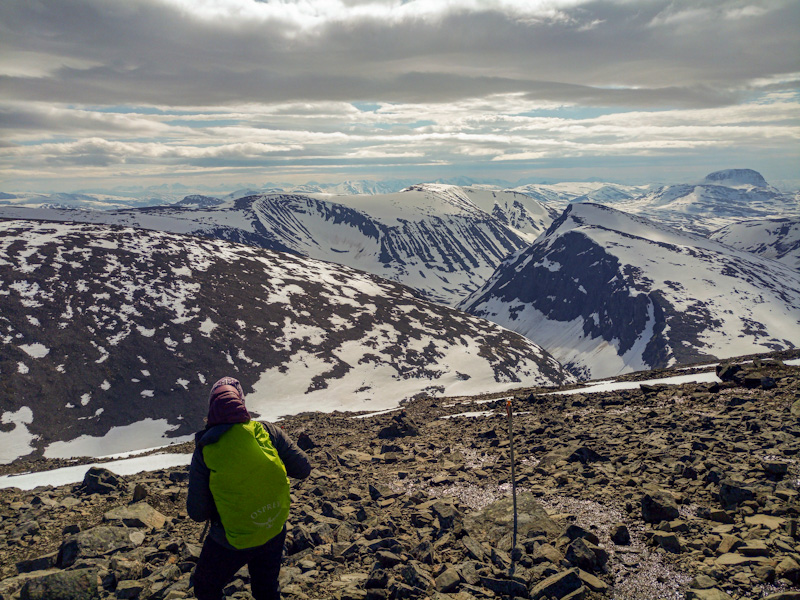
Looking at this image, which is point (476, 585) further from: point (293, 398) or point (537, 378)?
point (537, 378)

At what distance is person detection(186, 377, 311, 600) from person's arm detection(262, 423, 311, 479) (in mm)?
235

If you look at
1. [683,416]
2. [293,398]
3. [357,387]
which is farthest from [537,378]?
[683,416]

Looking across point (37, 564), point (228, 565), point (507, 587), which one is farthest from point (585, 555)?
point (37, 564)

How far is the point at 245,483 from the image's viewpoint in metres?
6.25

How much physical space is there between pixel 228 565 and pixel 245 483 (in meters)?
1.32

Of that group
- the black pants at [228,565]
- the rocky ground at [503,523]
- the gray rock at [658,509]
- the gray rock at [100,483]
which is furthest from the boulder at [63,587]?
the gray rock at [658,509]

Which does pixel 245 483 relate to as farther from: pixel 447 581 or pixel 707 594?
pixel 707 594

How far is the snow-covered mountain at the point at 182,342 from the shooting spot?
2945 inches

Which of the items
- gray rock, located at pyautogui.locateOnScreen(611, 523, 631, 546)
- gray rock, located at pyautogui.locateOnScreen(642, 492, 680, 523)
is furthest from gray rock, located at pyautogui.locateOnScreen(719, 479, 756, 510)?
gray rock, located at pyautogui.locateOnScreen(611, 523, 631, 546)

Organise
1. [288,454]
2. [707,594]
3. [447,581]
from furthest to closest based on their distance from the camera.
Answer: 1. [447,581]
2. [707,594]
3. [288,454]

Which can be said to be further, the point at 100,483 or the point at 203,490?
the point at 100,483

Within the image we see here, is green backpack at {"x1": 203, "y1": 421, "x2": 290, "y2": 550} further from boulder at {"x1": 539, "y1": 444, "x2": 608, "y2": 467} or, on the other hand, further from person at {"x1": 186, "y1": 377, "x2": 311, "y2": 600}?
boulder at {"x1": 539, "y1": 444, "x2": 608, "y2": 467}

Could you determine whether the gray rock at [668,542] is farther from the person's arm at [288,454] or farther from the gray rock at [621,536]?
the person's arm at [288,454]

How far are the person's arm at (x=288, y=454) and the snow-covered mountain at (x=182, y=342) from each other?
238 feet
